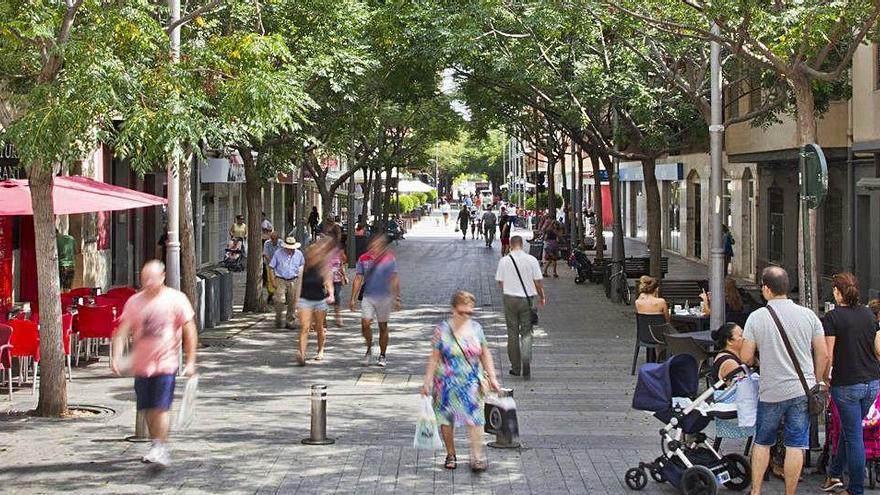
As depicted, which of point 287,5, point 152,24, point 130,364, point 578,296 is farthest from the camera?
point 578,296

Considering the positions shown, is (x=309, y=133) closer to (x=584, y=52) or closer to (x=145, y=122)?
(x=584, y=52)

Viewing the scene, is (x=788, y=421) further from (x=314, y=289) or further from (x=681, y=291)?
(x=681, y=291)

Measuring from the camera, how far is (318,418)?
442 inches

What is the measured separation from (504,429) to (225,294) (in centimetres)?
1223

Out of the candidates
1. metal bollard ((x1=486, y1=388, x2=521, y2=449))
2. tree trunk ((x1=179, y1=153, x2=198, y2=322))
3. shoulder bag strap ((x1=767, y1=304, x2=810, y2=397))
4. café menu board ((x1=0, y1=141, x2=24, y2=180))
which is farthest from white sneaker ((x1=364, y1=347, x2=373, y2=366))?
shoulder bag strap ((x1=767, y1=304, x2=810, y2=397))

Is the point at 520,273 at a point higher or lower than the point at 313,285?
higher

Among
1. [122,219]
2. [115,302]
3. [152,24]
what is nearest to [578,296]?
[122,219]

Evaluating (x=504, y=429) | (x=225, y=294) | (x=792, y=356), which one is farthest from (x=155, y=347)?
(x=225, y=294)

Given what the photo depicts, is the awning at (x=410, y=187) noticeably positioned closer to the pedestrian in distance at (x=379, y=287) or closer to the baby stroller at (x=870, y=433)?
the pedestrian in distance at (x=379, y=287)

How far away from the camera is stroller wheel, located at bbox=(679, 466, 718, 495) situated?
359 inches

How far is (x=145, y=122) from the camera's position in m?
11.6

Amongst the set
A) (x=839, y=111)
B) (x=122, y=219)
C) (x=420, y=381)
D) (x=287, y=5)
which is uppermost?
(x=287, y=5)

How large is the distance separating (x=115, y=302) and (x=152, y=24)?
6156 mm

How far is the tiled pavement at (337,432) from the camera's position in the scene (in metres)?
9.82
